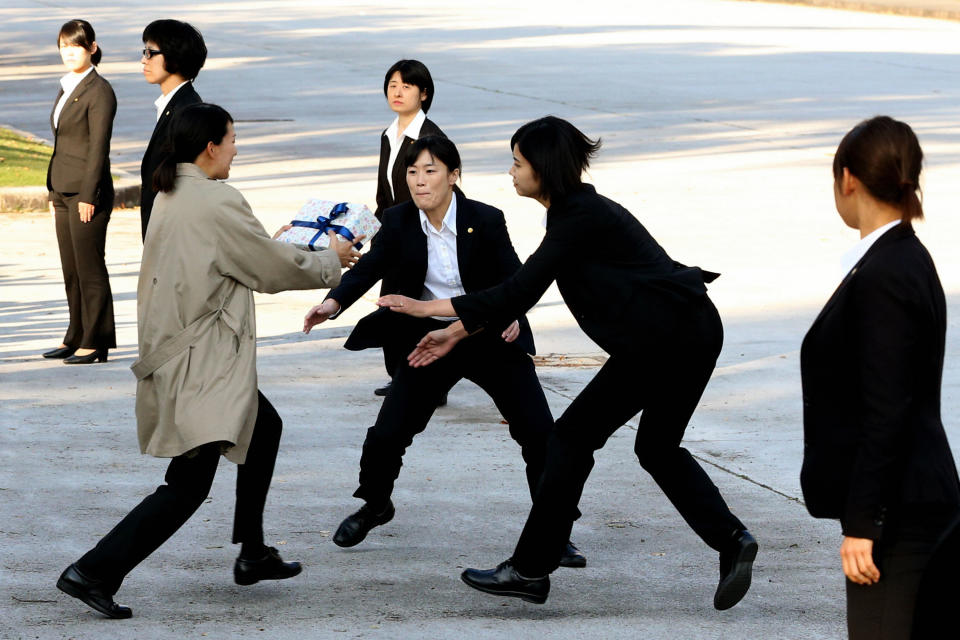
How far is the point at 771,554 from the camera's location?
18.6 ft

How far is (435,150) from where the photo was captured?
548 cm

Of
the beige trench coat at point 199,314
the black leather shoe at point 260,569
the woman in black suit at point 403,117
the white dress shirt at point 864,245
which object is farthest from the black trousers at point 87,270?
the white dress shirt at point 864,245

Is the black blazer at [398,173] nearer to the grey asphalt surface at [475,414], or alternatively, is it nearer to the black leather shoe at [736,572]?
the grey asphalt surface at [475,414]

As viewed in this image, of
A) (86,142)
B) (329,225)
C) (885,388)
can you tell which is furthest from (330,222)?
(86,142)

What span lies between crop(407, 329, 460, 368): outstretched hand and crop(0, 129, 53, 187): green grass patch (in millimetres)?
9671

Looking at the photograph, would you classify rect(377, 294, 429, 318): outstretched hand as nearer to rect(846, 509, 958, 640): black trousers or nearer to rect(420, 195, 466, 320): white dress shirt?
rect(420, 195, 466, 320): white dress shirt

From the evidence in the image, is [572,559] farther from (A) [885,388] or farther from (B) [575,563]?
(A) [885,388]

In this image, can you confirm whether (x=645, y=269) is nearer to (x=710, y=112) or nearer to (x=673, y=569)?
(x=673, y=569)

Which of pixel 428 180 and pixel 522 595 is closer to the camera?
pixel 522 595

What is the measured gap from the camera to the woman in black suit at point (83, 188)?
852cm

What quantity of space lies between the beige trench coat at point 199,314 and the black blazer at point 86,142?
12.4 feet

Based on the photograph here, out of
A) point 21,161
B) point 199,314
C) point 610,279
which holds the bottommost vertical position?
point 21,161

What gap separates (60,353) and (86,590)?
4312mm

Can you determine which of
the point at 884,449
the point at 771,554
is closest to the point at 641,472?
the point at 771,554
